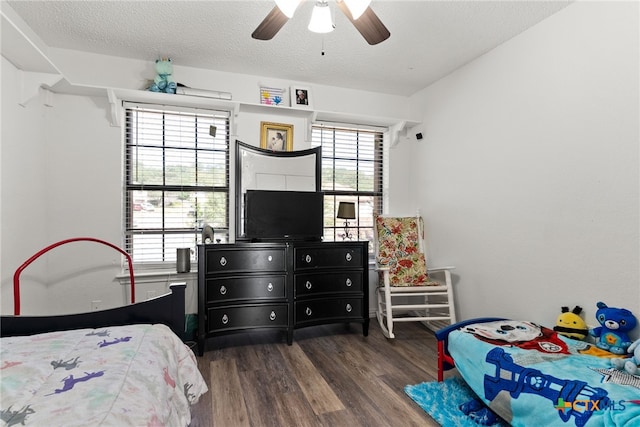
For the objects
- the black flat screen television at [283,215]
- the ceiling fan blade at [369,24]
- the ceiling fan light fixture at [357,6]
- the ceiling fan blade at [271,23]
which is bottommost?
the black flat screen television at [283,215]

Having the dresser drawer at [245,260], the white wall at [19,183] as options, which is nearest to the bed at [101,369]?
the dresser drawer at [245,260]

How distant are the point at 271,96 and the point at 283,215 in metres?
1.23

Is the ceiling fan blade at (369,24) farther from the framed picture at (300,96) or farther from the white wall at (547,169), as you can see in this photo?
the framed picture at (300,96)

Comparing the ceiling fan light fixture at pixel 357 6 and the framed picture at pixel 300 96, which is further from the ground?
the framed picture at pixel 300 96

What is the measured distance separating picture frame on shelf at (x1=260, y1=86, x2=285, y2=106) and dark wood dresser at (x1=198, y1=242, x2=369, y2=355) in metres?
1.46

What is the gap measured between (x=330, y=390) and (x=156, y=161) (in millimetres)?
2524

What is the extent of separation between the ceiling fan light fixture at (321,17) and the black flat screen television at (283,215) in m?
1.57

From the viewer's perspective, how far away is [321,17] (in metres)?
1.77

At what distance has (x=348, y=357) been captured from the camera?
104 inches

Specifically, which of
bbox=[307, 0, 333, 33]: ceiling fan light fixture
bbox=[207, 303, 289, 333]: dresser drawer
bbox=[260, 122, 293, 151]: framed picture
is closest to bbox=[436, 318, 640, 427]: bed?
bbox=[207, 303, 289, 333]: dresser drawer

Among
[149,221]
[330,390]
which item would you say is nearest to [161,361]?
[330,390]

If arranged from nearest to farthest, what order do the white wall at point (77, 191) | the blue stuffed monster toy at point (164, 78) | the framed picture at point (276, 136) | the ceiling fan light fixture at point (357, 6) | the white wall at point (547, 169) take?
the ceiling fan light fixture at point (357, 6) → the white wall at point (547, 169) → the white wall at point (77, 191) → the blue stuffed monster toy at point (164, 78) → the framed picture at point (276, 136)

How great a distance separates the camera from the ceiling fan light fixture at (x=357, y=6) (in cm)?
158

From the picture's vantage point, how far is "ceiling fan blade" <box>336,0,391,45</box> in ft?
5.59
